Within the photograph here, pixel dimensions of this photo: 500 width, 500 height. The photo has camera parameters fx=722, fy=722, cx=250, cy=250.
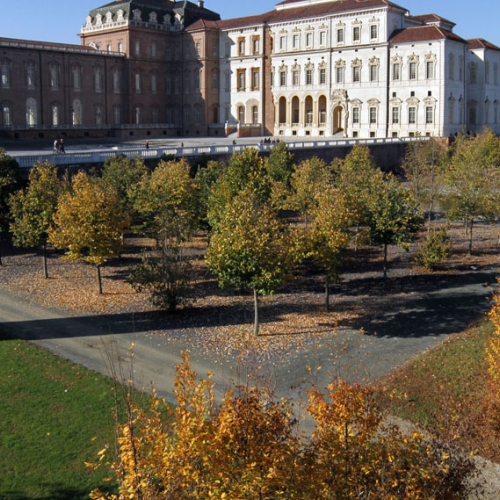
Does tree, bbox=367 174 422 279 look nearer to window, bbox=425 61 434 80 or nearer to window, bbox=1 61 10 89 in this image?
window, bbox=425 61 434 80

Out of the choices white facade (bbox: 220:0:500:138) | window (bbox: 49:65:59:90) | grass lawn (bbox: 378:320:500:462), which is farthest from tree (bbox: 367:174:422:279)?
window (bbox: 49:65:59:90)

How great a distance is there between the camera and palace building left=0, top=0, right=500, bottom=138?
2557 inches

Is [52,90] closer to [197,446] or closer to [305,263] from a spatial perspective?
[305,263]

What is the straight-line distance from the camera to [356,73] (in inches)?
2709

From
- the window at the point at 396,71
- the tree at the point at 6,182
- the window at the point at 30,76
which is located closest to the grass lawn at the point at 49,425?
the tree at the point at 6,182

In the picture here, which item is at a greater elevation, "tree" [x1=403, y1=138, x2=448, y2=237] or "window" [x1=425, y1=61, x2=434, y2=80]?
"window" [x1=425, y1=61, x2=434, y2=80]

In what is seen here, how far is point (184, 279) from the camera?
75.8 feet

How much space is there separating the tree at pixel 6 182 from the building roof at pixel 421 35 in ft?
139

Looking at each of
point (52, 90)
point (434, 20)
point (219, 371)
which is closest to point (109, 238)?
point (219, 371)

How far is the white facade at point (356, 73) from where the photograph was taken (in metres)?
65.1

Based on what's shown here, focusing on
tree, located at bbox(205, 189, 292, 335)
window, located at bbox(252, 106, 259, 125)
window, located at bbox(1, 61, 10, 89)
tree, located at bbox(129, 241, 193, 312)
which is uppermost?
window, located at bbox(1, 61, 10, 89)

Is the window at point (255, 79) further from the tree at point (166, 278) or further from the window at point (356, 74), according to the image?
the tree at point (166, 278)

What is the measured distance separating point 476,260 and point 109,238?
51.8 feet

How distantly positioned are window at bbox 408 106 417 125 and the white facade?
3.6 inches
